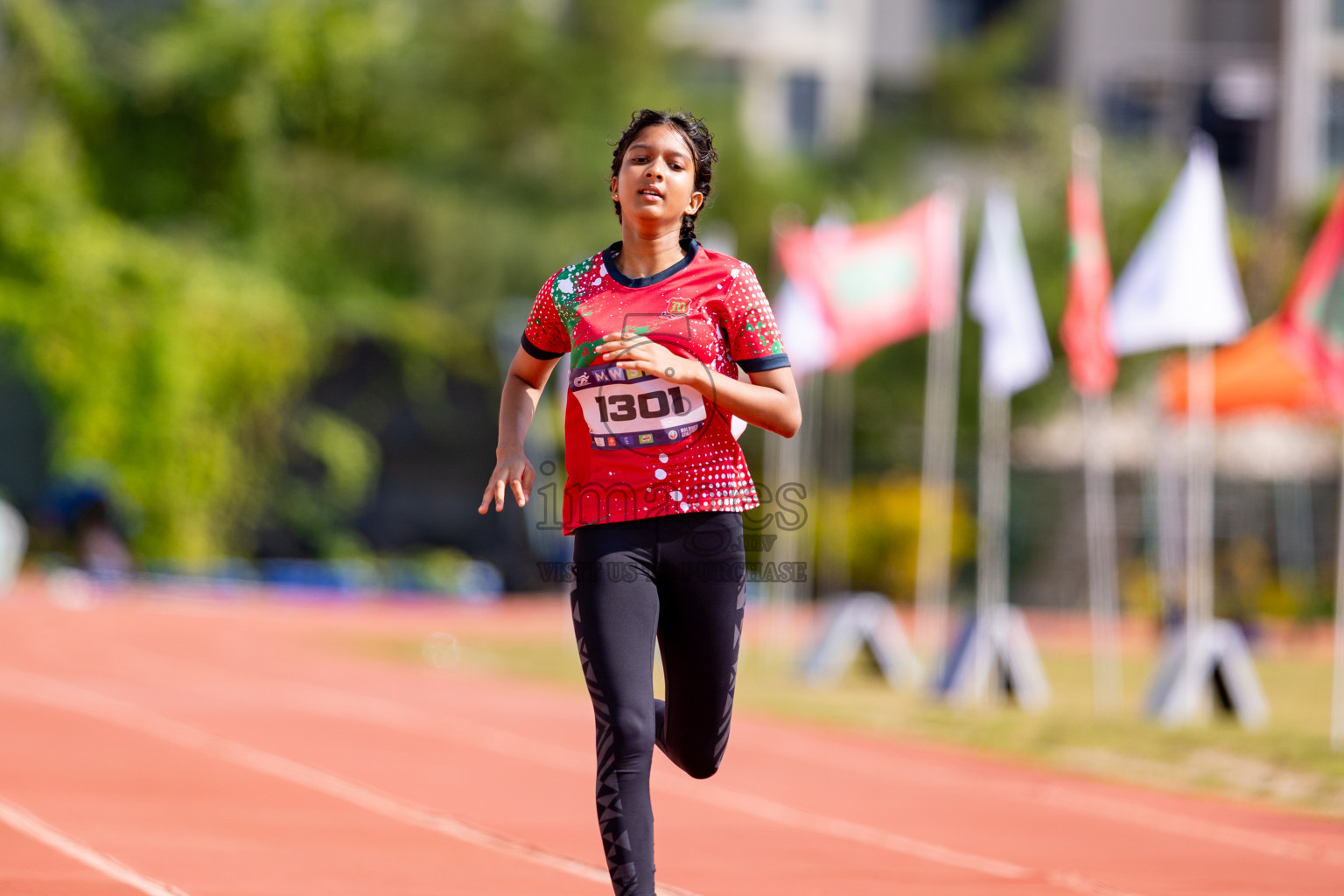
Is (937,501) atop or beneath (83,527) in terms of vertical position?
atop

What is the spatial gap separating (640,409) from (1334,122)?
45.0 metres

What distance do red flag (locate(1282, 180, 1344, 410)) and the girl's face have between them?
9.31m

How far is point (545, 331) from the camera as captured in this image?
16.0 ft

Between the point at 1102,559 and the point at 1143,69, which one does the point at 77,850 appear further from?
the point at 1143,69

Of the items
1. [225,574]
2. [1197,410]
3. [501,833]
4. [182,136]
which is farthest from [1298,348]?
[182,136]

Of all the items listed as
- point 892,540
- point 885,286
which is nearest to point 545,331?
point 885,286

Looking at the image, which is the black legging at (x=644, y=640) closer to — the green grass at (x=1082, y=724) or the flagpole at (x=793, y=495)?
the green grass at (x=1082, y=724)

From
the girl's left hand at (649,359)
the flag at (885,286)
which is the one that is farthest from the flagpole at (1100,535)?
the girl's left hand at (649,359)

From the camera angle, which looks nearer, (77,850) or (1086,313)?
(77,850)

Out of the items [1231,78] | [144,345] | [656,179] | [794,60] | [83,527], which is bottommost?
[83,527]

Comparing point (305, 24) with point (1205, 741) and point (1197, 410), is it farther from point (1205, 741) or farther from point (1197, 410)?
point (1205, 741)

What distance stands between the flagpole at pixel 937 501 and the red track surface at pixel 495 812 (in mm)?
10207

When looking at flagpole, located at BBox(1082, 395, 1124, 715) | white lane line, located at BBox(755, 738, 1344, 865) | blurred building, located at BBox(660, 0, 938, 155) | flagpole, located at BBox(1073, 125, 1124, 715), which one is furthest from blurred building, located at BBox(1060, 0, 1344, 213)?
white lane line, located at BBox(755, 738, 1344, 865)

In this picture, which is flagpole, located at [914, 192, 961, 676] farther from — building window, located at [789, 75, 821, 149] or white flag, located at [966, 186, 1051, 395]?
building window, located at [789, 75, 821, 149]
